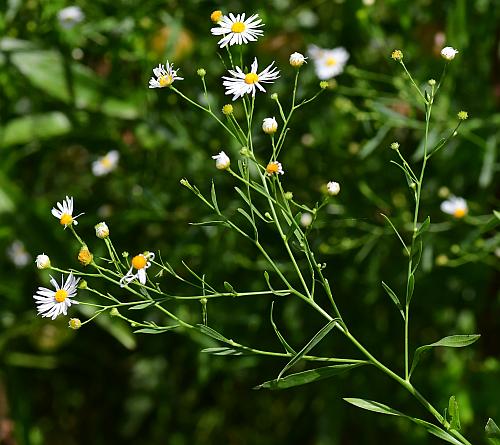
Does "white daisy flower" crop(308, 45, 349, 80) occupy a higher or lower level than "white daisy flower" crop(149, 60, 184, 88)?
lower

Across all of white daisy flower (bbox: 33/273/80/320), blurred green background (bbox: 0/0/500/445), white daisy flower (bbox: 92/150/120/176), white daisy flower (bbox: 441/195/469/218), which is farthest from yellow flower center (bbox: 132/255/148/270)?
white daisy flower (bbox: 92/150/120/176)

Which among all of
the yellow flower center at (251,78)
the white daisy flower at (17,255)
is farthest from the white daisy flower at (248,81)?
the white daisy flower at (17,255)

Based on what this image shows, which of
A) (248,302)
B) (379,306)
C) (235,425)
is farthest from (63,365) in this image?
(379,306)

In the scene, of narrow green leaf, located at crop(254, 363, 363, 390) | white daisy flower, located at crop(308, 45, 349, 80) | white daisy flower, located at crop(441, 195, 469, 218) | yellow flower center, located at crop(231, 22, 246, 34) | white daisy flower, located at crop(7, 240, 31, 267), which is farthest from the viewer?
white daisy flower, located at crop(7, 240, 31, 267)

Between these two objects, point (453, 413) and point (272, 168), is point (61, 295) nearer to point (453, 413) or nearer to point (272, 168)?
point (272, 168)

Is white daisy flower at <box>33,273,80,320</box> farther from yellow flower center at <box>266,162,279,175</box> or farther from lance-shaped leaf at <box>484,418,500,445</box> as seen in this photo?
lance-shaped leaf at <box>484,418,500,445</box>

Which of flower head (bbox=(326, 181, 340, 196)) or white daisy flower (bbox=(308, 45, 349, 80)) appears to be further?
white daisy flower (bbox=(308, 45, 349, 80))
